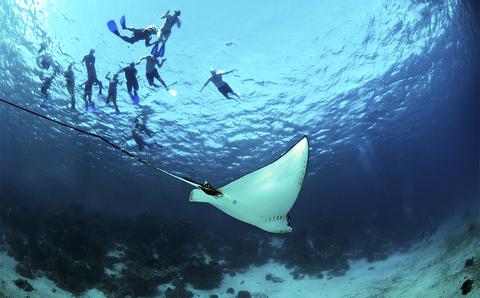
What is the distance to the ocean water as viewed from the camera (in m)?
14.3

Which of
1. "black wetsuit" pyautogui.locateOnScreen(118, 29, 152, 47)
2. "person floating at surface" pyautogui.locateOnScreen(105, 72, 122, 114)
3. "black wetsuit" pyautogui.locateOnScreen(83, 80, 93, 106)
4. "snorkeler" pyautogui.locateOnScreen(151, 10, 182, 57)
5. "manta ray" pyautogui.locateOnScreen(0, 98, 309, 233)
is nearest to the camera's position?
"manta ray" pyautogui.locateOnScreen(0, 98, 309, 233)

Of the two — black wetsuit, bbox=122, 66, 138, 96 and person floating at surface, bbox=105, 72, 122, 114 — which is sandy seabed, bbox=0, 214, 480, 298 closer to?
person floating at surface, bbox=105, 72, 122, 114

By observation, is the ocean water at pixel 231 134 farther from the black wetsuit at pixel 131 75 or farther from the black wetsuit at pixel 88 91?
A: the black wetsuit at pixel 131 75

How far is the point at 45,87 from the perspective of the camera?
17.5 m

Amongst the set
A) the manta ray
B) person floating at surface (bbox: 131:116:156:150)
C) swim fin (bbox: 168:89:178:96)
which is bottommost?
the manta ray

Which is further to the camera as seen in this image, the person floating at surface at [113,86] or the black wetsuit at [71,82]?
the black wetsuit at [71,82]

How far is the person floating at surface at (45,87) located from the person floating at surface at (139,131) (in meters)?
4.31

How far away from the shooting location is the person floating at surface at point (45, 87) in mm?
16822

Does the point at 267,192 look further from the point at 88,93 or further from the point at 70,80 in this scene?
the point at 70,80

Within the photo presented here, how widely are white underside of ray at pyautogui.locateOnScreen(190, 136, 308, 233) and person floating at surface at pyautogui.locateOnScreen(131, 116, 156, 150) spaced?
13317mm

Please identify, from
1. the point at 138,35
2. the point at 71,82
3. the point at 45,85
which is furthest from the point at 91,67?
the point at 138,35

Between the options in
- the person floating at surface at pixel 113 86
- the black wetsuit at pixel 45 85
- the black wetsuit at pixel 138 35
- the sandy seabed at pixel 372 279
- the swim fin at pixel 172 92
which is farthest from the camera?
the sandy seabed at pixel 372 279

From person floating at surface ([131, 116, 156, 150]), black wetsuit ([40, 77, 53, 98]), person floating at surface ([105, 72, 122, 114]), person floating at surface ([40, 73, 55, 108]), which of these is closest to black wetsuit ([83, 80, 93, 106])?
person floating at surface ([105, 72, 122, 114])

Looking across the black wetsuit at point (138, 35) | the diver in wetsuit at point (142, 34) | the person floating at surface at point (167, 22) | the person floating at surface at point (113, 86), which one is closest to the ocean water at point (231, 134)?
the person floating at surface at point (113, 86)
